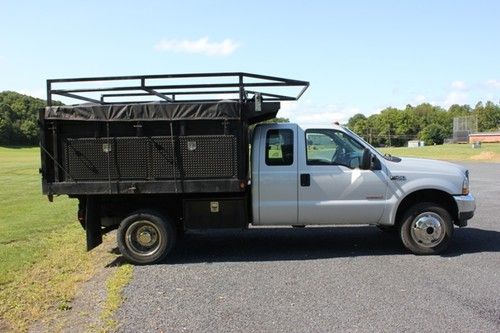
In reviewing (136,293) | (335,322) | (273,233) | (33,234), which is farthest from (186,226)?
(33,234)

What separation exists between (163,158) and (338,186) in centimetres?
262

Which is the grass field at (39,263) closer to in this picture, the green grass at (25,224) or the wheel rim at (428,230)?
the green grass at (25,224)

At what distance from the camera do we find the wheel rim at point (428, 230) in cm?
843

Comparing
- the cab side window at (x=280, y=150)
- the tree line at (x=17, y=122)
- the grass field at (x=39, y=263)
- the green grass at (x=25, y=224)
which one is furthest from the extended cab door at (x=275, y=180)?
the tree line at (x=17, y=122)

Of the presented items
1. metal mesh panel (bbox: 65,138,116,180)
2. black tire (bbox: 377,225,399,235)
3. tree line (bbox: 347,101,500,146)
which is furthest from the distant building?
metal mesh panel (bbox: 65,138,116,180)

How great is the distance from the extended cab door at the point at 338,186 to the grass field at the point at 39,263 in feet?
11.0

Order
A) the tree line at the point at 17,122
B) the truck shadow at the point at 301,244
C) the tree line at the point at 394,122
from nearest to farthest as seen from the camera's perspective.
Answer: the truck shadow at the point at 301,244
the tree line at the point at 17,122
the tree line at the point at 394,122

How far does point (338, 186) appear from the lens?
8.44 m

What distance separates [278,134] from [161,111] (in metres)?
1.80

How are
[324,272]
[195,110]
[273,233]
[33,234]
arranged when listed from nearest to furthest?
1. [324,272]
2. [195,110]
3. [273,233]
4. [33,234]

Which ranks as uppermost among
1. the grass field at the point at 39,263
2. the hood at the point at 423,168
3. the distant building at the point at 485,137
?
the distant building at the point at 485,137

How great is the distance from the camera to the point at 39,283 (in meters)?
7.46

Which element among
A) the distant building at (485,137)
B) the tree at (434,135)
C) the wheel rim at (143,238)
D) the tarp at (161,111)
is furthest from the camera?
the tree at (434,135)

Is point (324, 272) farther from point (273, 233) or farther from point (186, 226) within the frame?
point (273, 233)
